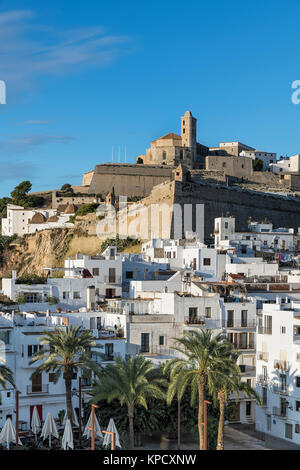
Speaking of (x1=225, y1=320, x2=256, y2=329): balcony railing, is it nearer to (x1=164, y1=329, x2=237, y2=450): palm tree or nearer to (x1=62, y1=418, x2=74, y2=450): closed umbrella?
(x1=164, y1=329, x2=237, y2=450): palm tree

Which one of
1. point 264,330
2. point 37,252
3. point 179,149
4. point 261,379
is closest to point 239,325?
point 264,330

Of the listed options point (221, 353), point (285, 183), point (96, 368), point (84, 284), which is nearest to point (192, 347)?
point (221, 353)

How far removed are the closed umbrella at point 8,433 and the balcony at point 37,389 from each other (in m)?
2.84

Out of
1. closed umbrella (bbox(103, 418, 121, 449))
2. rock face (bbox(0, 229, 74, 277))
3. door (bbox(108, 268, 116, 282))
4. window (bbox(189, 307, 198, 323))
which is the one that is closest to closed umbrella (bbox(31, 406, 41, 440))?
closed umbrella (bbox(103, 418, 121, 449))

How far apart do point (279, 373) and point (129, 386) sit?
244 inches

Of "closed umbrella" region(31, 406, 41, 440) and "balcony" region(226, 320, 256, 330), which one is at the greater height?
"balcony" region(226, 320, 256, 330)

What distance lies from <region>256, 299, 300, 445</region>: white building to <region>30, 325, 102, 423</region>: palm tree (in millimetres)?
6784

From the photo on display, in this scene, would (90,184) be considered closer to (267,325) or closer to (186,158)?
(186,158)

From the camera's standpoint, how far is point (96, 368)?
81.5ft

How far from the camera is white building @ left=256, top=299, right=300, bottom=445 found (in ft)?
87.2

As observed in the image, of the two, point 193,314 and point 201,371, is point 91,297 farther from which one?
point 201,371

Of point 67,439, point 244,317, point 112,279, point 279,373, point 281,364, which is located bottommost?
point 67,439

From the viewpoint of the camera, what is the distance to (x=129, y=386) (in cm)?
2419

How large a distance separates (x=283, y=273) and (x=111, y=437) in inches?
808
